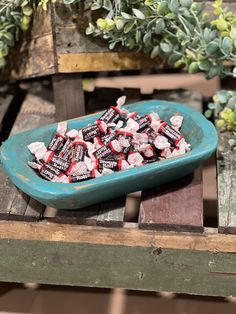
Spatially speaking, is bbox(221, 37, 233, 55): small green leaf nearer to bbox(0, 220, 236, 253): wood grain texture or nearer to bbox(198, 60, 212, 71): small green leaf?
bbox(198, 60, 212, 71): small green leaf

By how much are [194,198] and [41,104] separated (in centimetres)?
59

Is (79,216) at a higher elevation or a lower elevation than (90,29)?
lower

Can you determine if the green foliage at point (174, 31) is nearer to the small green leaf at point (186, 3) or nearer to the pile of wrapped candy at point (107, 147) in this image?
the small green leaf at point (186, 3)

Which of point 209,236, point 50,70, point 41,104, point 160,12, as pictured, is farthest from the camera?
point 41,104

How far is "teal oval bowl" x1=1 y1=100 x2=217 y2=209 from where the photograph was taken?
1345 millimetres

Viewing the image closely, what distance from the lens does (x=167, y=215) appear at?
1.43 m

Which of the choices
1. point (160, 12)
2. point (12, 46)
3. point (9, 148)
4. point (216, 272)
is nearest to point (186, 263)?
point (216, 272)

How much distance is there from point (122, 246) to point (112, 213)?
74mm

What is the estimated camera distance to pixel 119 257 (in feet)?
4.76

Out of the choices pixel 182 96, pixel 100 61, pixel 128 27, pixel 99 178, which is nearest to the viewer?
pixel 99 178

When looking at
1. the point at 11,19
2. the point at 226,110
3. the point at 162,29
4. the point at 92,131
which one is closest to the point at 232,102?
the point at 226,110

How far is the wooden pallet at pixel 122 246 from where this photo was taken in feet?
4.63

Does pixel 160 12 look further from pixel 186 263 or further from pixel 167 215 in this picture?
pixel 186 263

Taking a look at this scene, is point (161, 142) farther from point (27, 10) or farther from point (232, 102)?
point (27, 10)
